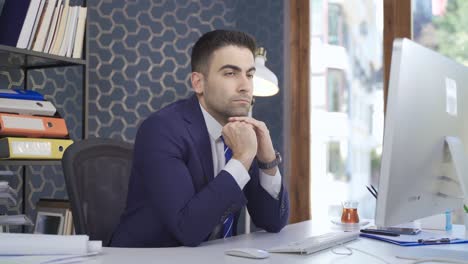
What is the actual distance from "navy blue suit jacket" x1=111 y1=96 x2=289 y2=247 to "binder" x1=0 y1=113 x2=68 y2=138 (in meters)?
0.97

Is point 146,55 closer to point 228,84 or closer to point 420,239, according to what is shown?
point 228,84

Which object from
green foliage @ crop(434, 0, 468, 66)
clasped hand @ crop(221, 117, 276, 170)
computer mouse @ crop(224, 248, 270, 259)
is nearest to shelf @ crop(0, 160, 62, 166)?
clasped hand @ crop(221, 117, 276, 170)

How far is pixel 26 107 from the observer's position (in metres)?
2.47

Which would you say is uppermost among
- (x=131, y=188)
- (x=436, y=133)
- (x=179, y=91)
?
(x=179, y=91)

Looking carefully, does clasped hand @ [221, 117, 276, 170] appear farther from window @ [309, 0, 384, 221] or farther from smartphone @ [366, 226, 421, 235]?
window @ [309, 0, 384, 221]

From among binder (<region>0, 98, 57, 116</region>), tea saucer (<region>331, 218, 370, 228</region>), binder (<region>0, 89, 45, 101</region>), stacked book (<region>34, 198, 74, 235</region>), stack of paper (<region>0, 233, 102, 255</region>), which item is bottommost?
stacked book (<region>34, 198, 74, 235</region>)

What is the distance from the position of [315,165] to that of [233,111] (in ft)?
6.52

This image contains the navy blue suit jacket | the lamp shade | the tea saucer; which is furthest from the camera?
the lamp shade

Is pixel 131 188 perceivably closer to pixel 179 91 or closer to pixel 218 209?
pixel 218 209

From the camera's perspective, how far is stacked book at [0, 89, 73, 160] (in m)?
2.36

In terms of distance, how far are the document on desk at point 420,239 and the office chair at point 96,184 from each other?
30.0 inches

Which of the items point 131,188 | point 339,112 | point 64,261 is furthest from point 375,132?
point 64,261

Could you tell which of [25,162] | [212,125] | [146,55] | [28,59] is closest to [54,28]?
[28,59]

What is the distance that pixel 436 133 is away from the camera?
132 centimetres
